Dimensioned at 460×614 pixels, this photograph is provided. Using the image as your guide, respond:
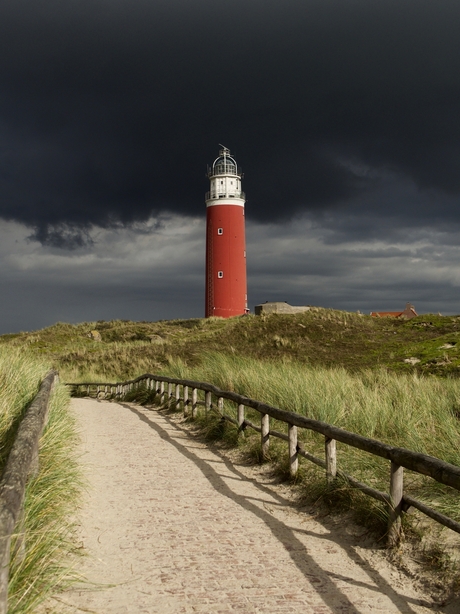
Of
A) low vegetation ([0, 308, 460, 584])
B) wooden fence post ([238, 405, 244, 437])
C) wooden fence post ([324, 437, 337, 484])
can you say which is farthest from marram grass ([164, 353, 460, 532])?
wooden fence post ([238, 405, 244, 437])

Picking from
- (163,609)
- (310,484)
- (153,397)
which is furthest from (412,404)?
(153,397)

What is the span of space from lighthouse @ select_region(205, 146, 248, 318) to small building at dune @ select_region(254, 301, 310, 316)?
4.00 meters

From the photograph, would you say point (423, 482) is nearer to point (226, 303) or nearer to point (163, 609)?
point (163, 609)

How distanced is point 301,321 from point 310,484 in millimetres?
37202

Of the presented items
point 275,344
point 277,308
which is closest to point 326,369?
point 275,344

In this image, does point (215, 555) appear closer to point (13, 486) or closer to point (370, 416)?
point (13, 486)

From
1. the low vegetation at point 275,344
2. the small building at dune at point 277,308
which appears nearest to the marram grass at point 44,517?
the low vegetation at point 275,344

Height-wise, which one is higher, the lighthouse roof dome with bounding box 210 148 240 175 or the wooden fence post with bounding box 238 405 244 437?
the lighthouse roof dome with bounding box 210 148 240 175

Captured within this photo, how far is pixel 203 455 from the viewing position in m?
9.77

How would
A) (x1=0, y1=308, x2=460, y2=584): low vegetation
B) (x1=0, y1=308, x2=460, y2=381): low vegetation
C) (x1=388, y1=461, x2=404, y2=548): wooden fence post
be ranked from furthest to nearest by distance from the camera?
(x1=0, y1=308, x2=460, y2=381): low vegetation, (x1=0, y1=308, x2=460, y2=584): low vegetation, (x1=388, y1=461, x2=404, y2=548): wooden fence post

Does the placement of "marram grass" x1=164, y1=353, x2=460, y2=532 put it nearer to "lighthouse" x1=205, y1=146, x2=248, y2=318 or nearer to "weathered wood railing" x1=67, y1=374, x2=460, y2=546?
"weathered wood railing" x1=67, y1=374, x2=460, y2=546

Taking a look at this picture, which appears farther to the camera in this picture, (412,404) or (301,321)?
(301,321)

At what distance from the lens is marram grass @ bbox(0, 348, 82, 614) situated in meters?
3.77

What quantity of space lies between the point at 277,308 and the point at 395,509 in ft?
143
